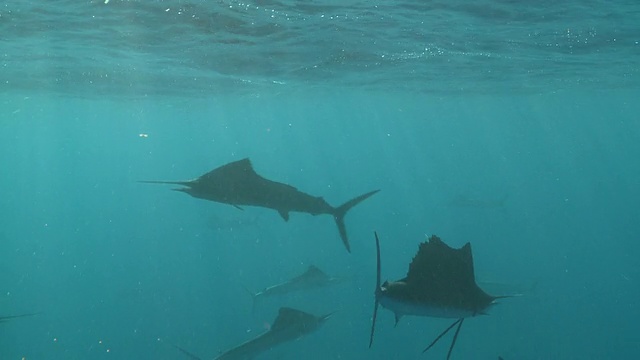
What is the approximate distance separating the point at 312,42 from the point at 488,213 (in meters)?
36.1

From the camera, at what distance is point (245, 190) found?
279 inches

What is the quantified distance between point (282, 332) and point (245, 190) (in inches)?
169

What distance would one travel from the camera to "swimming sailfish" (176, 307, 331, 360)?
10047 millimetres

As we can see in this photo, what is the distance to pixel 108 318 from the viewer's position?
29.2 meters

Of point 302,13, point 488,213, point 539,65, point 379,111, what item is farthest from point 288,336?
point 379,111

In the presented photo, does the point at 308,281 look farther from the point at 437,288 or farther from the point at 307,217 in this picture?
the point at 307,217

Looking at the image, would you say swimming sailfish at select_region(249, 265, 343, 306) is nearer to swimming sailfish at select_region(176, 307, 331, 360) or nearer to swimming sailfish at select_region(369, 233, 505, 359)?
swimming sailfish at select_region(176, 307, 331, 360)

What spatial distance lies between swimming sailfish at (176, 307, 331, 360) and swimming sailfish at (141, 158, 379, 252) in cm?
327

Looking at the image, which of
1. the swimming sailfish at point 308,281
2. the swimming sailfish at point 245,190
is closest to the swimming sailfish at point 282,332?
the swimming sailfish at point 245,190

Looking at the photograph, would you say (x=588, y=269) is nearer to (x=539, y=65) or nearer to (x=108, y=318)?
(x=539, y=65)

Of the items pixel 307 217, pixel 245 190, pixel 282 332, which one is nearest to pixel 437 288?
pixel 245 190

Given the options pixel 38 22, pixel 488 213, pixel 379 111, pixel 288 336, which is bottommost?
pixel 488 213

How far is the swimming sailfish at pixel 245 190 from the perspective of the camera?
22.5 feet

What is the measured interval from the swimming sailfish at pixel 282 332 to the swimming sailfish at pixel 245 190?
3270mm
